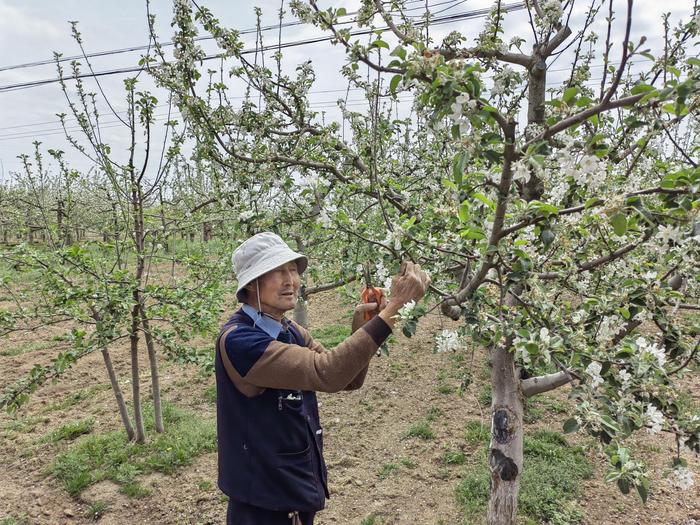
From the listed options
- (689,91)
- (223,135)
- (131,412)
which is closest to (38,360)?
(131,412)

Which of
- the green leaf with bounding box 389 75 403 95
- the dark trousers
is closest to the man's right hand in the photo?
the green leaf with bounding box 389 75 403 95

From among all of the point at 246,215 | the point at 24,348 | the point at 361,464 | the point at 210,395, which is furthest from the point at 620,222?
the point at 24,348

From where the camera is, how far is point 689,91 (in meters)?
1.08

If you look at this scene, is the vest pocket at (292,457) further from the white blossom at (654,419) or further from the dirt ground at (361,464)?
the dirt ground at (361,464)

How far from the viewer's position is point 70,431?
536 centimetres

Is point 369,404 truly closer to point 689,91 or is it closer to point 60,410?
point 60,410

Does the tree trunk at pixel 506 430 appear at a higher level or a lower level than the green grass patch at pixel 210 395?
higher

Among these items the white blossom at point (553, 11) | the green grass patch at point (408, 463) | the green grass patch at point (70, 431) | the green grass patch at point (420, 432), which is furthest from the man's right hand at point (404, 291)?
the green grass patch at point (70, 431)

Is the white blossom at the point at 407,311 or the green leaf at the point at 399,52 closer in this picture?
the green leaf at the point at 399,52

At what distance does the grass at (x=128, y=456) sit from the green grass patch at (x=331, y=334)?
2.82 metres

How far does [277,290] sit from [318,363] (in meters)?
0.52

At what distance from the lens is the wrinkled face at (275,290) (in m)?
2.19

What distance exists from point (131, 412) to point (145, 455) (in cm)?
127

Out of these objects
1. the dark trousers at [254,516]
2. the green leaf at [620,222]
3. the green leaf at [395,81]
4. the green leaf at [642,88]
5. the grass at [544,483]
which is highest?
the green leaf at [395,81]
